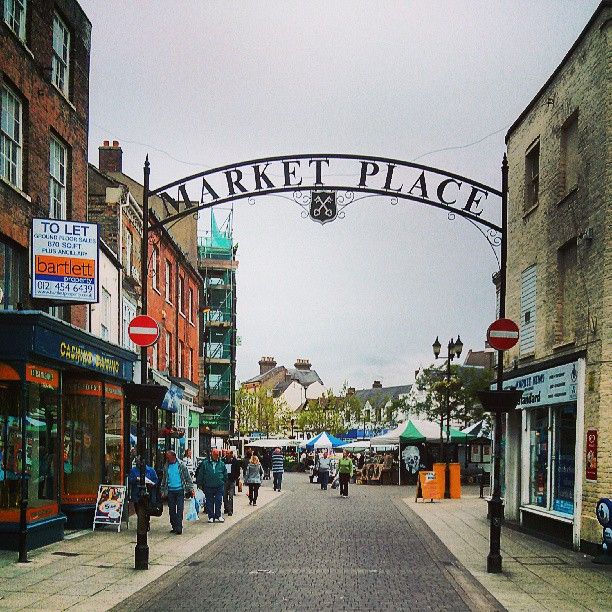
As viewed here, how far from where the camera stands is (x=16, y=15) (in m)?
18.4

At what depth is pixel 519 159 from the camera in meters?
22.7

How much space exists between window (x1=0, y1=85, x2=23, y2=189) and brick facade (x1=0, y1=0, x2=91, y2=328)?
0.13m

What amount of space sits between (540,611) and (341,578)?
10.7ft

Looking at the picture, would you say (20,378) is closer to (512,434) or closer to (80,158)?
(80,158)

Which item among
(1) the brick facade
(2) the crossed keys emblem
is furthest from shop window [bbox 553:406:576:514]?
(1) the brick facade

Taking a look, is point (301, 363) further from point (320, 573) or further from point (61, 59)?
point (320, 573)

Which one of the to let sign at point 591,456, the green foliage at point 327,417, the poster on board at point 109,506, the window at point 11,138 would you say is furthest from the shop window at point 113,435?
the green foliage at point 327,417

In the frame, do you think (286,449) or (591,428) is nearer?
(591,428)

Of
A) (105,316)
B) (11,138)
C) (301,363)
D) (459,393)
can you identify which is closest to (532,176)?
(11,138)

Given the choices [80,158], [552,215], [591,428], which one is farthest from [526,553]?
[80,158]

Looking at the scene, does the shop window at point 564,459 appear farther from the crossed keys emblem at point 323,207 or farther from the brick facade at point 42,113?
the brick facade at point 42,113

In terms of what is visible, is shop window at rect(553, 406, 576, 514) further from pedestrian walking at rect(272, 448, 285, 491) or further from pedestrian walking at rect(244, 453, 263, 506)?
pedestrian walking at rect(272, 448, 285, 491)

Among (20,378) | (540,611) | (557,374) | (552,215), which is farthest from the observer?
(552,215)

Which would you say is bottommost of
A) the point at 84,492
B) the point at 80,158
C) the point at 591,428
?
the point at 84,492
